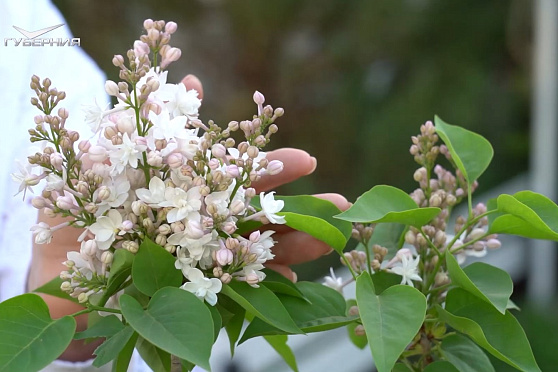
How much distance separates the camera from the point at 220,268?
0.42 m

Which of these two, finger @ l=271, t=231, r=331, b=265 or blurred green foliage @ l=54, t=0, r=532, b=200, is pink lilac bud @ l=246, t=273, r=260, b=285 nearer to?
finger @ l=271, t=231, r=331, b=265

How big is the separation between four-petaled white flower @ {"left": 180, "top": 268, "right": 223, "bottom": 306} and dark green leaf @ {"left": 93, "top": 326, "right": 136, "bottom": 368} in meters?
0.04

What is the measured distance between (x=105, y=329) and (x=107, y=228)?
6cm

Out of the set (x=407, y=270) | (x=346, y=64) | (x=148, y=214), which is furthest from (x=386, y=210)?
(x=346, y=64)

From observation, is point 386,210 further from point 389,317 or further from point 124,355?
point 124,355

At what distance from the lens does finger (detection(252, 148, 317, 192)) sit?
21.0 inches

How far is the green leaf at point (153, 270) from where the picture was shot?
41 centimetres

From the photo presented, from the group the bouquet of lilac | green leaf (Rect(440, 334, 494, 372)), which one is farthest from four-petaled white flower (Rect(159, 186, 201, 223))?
green leaf (Rect(440, 334, 494, 372))

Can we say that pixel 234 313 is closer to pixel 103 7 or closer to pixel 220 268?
pixel 220 268

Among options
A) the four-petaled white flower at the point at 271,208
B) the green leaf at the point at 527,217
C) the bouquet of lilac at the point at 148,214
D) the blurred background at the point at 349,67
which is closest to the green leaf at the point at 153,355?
the bouquet of lilac at the point at 148,214

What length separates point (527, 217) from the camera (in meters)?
0.44

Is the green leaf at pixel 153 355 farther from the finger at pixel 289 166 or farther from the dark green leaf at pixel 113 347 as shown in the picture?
the finger at pixel 289 166

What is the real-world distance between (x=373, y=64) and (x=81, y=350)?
2.12m

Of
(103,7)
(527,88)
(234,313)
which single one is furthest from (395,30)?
(234,313)
